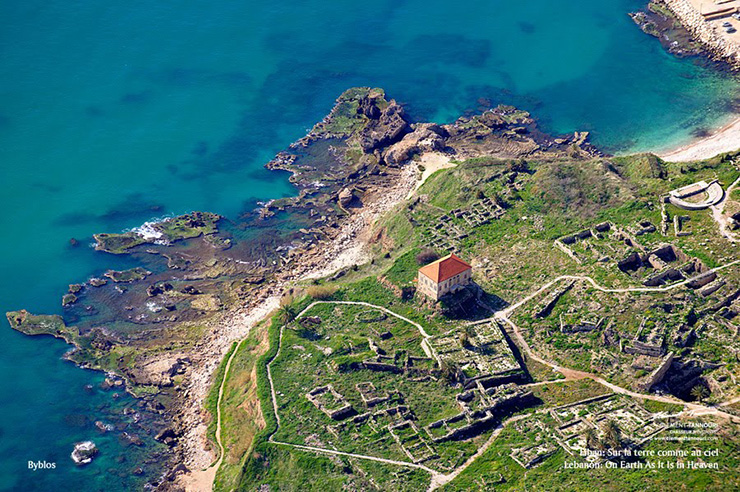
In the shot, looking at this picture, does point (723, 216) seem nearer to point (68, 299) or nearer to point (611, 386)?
point (611, 386)

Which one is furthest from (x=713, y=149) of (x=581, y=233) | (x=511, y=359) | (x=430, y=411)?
(x=430, y=411)

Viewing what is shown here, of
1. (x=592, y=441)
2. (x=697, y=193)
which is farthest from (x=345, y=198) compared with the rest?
(x=592, y=441)

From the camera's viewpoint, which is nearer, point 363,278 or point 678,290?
point 678,290

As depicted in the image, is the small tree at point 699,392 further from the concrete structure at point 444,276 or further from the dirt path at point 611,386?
the concrete structure at point 444,276

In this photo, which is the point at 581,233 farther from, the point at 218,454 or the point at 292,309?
the point at 218,454

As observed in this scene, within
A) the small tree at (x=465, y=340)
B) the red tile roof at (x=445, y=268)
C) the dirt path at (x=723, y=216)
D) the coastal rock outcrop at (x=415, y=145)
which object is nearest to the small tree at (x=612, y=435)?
the small tree at (x=465, y=340)

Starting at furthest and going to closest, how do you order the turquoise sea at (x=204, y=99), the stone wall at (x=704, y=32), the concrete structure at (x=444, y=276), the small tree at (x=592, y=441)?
the stone wall at (x=704, y=32) < the turquoise sea at (x=204, y=99) < the concrete structure at (x=444, y=276) < the small tree at (x=592, y=441)
